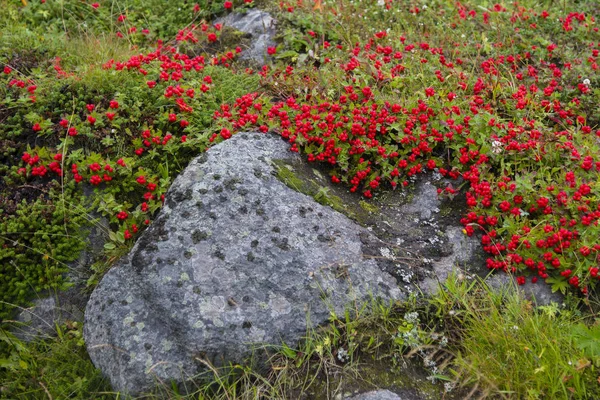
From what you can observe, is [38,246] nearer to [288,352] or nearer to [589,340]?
[288,352]

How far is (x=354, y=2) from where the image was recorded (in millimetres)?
8156

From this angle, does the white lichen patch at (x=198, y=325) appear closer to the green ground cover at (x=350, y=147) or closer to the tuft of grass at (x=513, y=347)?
the green ground cover at (x=350, y=147)

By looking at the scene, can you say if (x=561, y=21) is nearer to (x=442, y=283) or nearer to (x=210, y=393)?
(x=442, y=283)

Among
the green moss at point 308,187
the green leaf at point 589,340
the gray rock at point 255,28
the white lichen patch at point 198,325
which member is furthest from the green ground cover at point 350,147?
the white lichen patch at point 198,325

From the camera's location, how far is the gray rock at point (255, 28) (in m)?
7.29

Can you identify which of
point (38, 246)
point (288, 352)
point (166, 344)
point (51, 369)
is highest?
point (288, 352)

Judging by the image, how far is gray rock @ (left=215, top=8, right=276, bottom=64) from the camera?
7.29 metres

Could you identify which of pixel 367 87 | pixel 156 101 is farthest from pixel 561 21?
pixel 156 101

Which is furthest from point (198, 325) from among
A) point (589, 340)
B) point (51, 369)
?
point (589, 340)

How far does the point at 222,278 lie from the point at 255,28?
451cm

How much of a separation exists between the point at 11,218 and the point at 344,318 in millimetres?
2951

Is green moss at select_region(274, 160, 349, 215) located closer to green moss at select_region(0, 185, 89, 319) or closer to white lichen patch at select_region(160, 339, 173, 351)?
white lichen patch at select_region(160, 339, 173, 351)

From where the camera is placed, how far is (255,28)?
7621 mm

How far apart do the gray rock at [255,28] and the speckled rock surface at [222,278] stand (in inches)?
115
